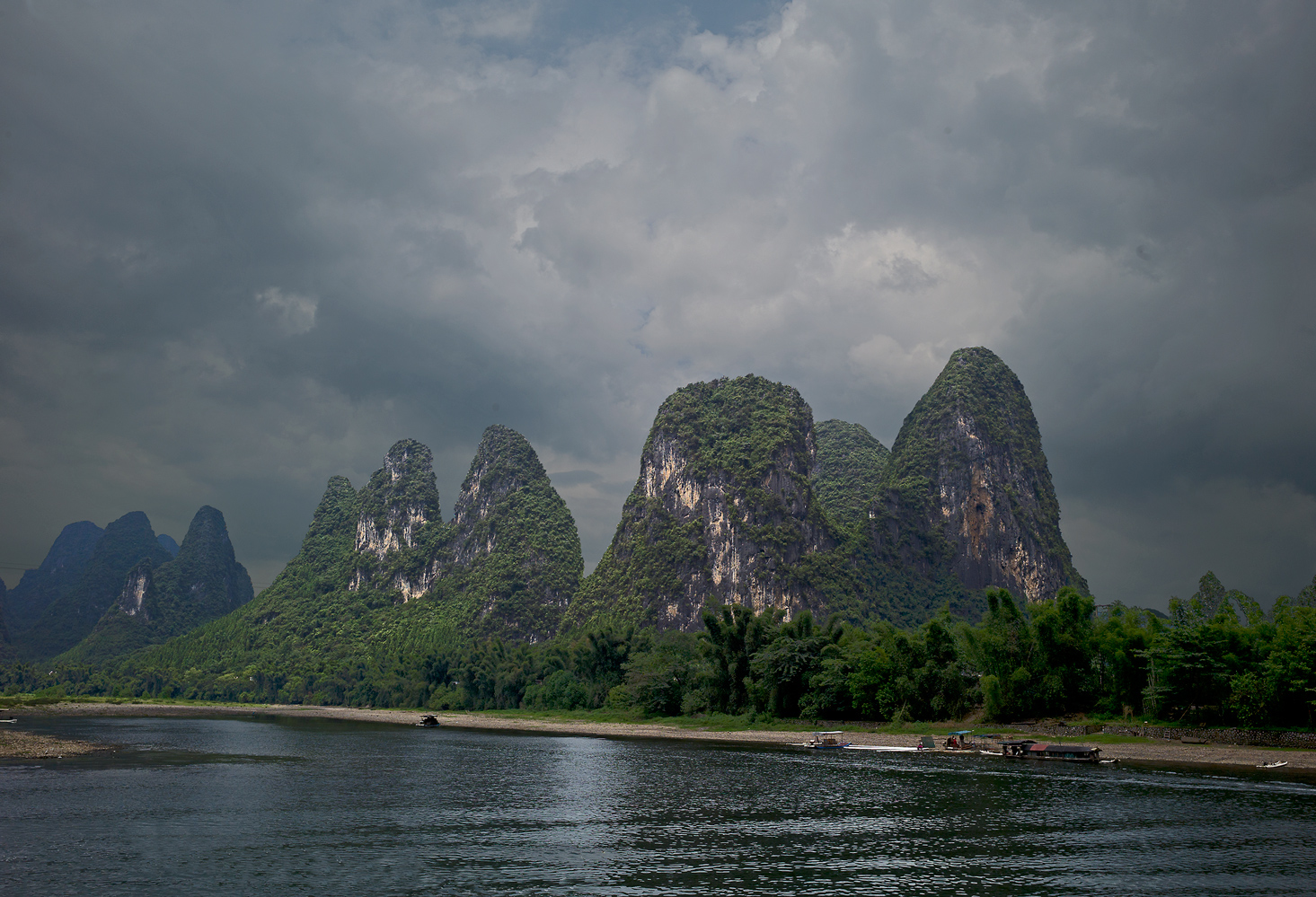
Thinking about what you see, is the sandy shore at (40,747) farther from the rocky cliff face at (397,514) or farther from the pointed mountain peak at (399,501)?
the pointed mountain peak at (399,501)

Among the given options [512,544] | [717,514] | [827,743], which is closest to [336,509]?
[512,544]

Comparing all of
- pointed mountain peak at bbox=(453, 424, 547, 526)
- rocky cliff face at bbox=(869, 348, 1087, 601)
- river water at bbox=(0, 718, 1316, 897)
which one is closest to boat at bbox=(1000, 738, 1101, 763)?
river water at bbox=(0, 718, 1316, 897)

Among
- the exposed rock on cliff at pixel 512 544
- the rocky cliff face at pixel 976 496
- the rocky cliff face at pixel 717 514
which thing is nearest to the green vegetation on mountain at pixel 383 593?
the exposed rock on cliff at pixel 512 544

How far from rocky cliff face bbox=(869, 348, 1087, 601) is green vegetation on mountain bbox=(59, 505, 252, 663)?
151043 mm

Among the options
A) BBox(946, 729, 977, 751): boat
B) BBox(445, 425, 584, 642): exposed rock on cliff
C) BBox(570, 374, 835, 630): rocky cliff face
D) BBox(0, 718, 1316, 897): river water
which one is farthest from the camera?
BBox(445, 425, 584, 642): exposed rock on cliff

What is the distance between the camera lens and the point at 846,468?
167750 mm

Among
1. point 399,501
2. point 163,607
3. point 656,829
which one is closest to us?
point 656,829

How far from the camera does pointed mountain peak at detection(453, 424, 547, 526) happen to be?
15712 centimetres

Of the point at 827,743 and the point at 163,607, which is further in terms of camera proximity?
the point at 163,607

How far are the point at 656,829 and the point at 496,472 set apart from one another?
462ft

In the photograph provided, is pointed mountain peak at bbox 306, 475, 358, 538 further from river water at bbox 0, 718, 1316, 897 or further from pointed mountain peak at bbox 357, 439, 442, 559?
river water at bbox 0, 718, 1316, 897

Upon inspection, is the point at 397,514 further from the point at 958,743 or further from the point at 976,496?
the point at 958,743

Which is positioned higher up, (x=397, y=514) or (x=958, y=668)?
(x=397, y=514)

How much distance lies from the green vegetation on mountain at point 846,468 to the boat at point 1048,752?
10610cm
